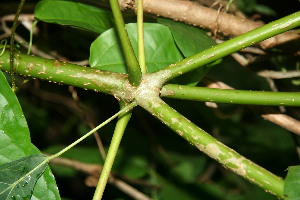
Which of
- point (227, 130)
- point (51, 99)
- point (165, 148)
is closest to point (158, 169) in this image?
point (165, 148)

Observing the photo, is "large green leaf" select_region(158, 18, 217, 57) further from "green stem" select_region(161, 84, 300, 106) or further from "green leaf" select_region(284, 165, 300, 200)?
"green leaf" select_region(284, 165, 300, 200)

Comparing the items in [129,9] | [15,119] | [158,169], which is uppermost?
[158,169]

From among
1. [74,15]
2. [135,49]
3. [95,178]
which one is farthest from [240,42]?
[95,178]

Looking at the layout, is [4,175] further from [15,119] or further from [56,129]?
[56,129]

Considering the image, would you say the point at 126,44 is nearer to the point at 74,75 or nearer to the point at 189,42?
the point at 74,75

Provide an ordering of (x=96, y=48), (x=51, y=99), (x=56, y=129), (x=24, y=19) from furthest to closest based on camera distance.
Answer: (x=56, y=129) → (x=51, y=99) → (x=24, y=19) → (x=96, y=48)

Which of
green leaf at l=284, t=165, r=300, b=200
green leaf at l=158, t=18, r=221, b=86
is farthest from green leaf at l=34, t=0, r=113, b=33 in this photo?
green leaf at l=284, t=165, r=300, b=200

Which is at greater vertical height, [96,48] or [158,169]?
[158,169]
